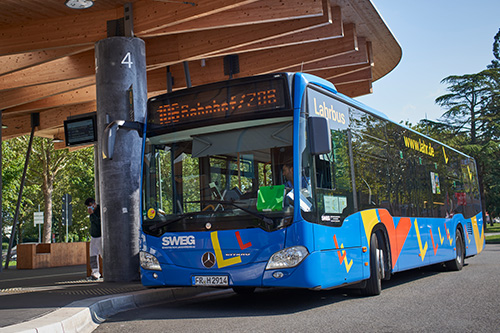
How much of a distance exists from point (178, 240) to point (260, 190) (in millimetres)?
1352

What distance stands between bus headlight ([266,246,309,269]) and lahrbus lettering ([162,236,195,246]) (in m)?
1.20

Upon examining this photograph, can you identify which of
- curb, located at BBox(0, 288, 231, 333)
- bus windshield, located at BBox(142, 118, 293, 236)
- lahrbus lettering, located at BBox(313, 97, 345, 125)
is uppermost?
lahrbus lettering, located at BBox(313, 97, 345, 125)

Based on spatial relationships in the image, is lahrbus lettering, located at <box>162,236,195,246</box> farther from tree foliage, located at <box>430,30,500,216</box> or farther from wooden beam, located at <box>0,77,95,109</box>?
tree foliage, located at <box>430,30,500,216</box>

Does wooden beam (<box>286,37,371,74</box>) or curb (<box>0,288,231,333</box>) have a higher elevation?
wooden beam (<box>286,37,371,74</box>)

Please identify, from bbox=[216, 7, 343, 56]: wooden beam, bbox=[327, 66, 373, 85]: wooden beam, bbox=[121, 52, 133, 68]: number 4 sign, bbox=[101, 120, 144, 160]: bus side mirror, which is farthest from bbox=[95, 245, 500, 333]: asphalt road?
bbox=[327, 66, 373, 85]: wooden beam

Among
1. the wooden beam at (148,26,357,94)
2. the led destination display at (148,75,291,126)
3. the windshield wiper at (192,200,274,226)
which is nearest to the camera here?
the windshield wiper at (192,200,274,226)

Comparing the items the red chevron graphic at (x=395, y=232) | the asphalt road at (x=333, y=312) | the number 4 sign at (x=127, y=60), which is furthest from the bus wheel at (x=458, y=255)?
the number 4 sign at (x=127, y=60)

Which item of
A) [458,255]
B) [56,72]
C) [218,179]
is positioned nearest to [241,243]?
[218,179]

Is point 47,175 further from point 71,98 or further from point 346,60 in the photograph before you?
point 346,60

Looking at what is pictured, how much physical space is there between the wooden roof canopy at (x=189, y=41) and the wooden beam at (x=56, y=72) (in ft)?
0.09

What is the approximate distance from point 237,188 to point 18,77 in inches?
494

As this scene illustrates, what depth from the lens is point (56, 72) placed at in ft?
56.9

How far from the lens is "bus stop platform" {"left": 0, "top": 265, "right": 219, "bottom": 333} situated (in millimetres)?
6496

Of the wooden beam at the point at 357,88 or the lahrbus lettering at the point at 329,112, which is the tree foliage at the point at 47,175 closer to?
the wooden beam at the point at 357,88
